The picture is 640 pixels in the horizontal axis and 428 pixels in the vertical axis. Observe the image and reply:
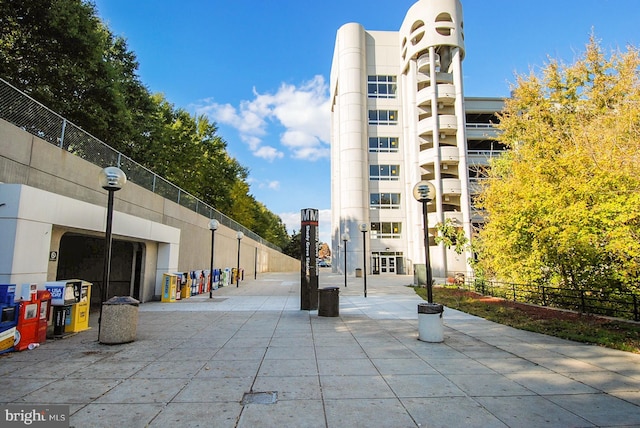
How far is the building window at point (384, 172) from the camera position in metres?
44.6

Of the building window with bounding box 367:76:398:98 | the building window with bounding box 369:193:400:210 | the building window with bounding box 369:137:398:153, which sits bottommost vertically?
the building window with bounding box 369:193:400:210

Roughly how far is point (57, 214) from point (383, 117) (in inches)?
1656

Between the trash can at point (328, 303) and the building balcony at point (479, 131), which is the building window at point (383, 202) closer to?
the building balcony at point (479, 131)

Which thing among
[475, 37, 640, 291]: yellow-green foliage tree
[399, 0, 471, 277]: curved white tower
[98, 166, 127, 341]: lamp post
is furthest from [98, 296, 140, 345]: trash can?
[399, 0, 471, 277]: curved white tower

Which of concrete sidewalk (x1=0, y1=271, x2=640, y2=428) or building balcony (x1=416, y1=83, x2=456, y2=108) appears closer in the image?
concrete sidewalk (x1=0, y1=271, x2=640, y2=428)

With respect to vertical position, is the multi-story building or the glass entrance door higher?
the multi-story building

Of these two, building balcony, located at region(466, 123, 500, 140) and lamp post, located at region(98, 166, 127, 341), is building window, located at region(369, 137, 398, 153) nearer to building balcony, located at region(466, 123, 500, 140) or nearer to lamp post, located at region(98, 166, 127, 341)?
building balcony, located at region(466, 123, 500, 140)

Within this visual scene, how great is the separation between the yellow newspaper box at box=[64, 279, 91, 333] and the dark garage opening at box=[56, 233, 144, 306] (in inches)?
238

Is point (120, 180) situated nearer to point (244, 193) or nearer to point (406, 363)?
point (406, 363)

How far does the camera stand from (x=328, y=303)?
10578 millimetres

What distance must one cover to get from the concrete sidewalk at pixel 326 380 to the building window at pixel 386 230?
35.4 m

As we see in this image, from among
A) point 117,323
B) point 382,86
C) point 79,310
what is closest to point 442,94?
point 382,86

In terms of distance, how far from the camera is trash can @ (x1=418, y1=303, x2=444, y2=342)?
7.30 m

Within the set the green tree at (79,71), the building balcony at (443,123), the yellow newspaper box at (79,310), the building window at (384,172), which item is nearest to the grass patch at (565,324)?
the yellow newspaper box at (79,310)
